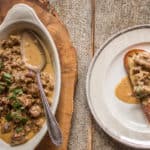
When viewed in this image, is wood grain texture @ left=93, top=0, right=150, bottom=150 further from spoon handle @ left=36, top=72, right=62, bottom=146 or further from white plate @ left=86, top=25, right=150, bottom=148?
spoon handle @ left=36, top=72, right=62, bottom=146

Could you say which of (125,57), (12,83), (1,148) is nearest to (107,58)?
(125,57)

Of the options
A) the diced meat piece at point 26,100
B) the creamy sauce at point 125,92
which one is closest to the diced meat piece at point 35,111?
the diced meat piece at point 26,100

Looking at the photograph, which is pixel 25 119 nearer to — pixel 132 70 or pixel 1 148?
pixel 1 148

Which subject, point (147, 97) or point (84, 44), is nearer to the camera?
point (147, 97)

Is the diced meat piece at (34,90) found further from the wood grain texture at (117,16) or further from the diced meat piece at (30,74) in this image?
the wood grain texture at (117,16)

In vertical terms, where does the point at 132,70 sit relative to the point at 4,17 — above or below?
below

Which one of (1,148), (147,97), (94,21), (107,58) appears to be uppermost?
(94,21)

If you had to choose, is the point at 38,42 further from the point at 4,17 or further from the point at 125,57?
the point at 125,57
